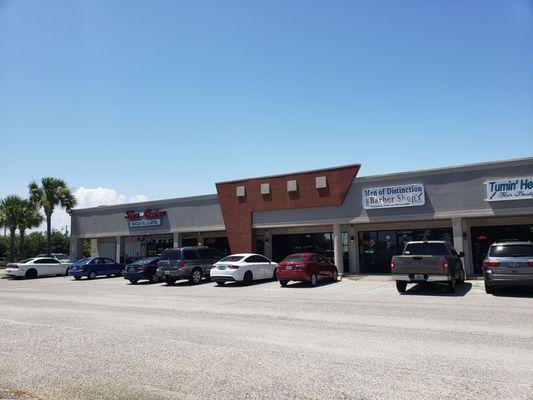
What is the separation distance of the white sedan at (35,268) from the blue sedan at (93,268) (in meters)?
4.24

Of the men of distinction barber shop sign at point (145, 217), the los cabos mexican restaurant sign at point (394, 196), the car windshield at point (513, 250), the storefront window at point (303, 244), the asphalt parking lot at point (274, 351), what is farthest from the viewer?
the men of distinction barber shop sign at point (145, 217)

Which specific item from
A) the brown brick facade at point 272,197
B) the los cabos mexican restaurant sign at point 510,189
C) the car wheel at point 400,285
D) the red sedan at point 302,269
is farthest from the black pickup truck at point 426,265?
the brown brick facade at point 272,197

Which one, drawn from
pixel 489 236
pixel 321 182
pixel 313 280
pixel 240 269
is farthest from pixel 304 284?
A: pixel 489 236

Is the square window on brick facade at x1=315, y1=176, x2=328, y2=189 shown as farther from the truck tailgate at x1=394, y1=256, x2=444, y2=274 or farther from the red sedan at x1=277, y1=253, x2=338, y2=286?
the truck tailgate at x1=394, y1=256, x2=444, y2=274

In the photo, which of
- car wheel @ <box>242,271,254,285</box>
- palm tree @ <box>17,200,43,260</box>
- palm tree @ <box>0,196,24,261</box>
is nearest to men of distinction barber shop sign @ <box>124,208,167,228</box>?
A: car wheel @ <box>242,271,254,285</box>

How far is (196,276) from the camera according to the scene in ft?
74.2

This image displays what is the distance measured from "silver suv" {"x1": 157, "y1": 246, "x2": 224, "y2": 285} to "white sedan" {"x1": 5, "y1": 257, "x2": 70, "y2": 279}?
14.3 metres

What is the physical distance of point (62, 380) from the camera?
6020 mm

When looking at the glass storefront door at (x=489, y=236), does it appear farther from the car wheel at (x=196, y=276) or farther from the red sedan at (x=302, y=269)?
the car wheel at (x=196, y=276)

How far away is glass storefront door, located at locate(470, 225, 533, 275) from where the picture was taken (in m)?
21.5

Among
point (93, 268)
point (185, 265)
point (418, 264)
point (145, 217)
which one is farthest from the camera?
point (145, 217)

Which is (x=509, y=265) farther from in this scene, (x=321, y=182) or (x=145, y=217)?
(x=145, y=217)

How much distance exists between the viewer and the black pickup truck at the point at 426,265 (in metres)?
14.7

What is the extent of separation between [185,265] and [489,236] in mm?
15992
